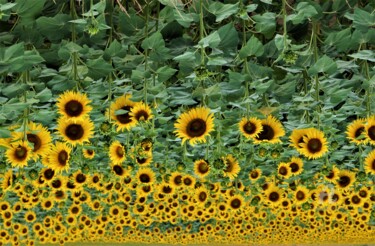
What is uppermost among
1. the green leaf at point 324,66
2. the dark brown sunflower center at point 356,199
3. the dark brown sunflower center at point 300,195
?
the green leaf at point 324,66

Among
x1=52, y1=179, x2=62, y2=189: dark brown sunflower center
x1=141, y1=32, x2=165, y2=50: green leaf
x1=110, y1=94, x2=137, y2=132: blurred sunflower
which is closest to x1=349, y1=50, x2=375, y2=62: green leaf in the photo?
x1=141, y1=32, x2=165, y2=50: green leaf

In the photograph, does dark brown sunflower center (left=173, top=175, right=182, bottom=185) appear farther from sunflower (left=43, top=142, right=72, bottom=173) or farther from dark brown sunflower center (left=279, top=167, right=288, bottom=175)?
sunflower (left=43, top=142, right=72, bottom=173)

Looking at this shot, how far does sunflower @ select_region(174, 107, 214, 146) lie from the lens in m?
1.93

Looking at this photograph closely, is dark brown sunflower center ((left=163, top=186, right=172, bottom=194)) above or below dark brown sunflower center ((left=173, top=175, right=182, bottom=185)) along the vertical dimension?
below

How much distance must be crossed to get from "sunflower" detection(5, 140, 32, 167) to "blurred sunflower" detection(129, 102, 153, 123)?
0.34 meters

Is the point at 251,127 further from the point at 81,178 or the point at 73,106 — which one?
the point at 81,178

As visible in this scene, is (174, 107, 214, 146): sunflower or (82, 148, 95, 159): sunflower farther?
(82, 148, 95, 159): sunflower

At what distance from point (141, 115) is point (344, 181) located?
4.59ft

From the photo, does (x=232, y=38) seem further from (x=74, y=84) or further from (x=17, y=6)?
(x=17, y=6)

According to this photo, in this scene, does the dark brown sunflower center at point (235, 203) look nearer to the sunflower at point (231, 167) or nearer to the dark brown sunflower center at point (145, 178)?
the dark brown sunflower center at point (145, 178)

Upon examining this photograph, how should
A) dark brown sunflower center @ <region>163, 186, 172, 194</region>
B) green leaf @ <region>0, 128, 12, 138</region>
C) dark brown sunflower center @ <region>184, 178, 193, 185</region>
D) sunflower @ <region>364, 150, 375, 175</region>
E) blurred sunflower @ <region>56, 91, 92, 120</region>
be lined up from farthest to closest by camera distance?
dark brown sunflower center @ <region>163, 186, 172, 194</region> < dark brown sunflower center @ <region>184, 178, 193, 185</region> < sunflower @ <region>364, 150, 375, 175</region> < blurred sunflower @ <region>56, 91, 92, 120</region> < green leaf @ <region>0, 128, 12, 138</region>

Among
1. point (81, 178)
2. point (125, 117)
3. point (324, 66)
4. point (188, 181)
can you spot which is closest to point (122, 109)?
point (125, 117)

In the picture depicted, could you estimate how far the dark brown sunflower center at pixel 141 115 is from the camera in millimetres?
1906

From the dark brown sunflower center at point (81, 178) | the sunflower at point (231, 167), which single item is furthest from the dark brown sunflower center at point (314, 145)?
the dark brown sunflower center at point (81, 178)
